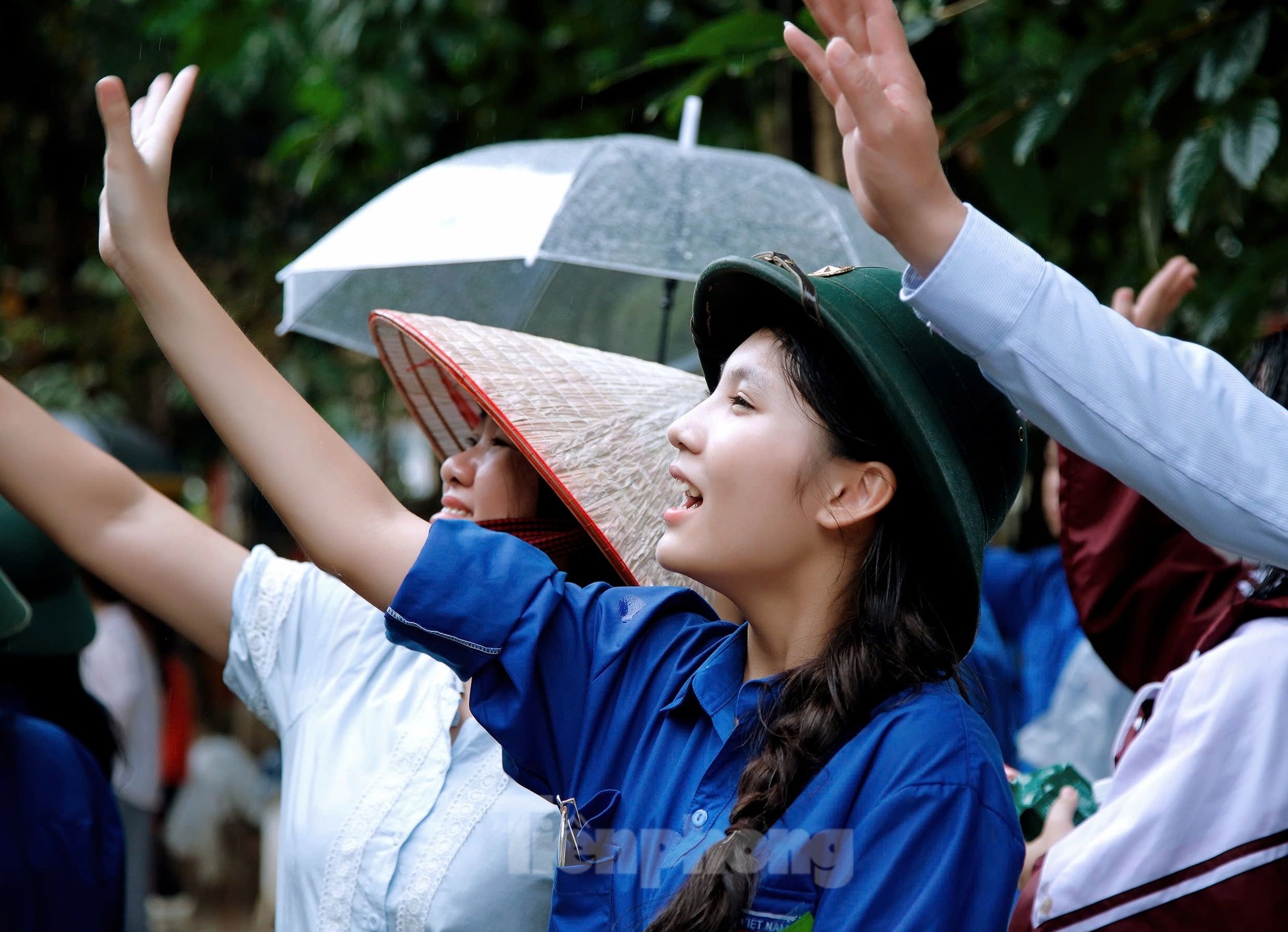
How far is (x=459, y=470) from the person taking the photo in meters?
2.31

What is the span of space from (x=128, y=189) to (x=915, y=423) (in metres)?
0.99

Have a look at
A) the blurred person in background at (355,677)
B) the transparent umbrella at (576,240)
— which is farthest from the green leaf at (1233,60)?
the blurred person in background at (355,677)

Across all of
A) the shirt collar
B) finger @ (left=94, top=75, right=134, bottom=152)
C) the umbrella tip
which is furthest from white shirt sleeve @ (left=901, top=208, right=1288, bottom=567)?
the umbrella tip

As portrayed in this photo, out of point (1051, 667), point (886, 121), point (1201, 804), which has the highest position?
point (886, 121)

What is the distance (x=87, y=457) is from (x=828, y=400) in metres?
1.22

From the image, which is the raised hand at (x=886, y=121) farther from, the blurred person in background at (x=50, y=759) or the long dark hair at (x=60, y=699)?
the long dark hair at (x=60, y=699)

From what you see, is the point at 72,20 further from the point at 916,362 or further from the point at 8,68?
the point at 916,362

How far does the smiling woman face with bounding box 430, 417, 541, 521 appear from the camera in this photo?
7.46 ft

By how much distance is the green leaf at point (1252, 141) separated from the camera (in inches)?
104

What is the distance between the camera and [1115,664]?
2.60 m

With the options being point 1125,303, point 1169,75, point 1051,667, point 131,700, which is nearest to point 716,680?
point 1125,303

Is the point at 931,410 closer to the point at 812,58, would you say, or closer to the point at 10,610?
the point at 812,58

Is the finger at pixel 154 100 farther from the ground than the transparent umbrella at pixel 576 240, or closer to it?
farther from the ground

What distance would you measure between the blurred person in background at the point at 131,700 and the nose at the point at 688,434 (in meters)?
3.99
